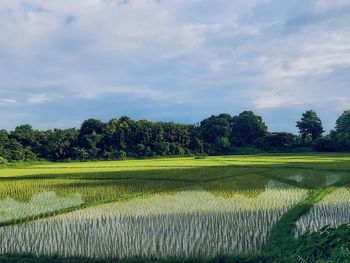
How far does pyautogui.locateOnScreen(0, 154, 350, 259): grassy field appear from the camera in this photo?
26.6 feet

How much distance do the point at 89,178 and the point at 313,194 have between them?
1215 centimetres

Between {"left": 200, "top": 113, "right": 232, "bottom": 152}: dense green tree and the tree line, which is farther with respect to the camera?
{"left": 200, "top": 113, "right": 232, "bottom": 152}: dense green tree

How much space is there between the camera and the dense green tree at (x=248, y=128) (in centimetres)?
6238

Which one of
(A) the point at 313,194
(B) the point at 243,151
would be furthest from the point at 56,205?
(B) the point at 243,151

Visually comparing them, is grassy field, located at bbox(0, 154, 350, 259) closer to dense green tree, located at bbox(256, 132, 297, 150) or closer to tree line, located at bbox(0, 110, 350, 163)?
tree line, located at bbox(0, 110, 350, 163)

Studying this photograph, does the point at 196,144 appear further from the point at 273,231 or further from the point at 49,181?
the point at 273,231

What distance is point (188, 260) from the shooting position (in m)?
7.06

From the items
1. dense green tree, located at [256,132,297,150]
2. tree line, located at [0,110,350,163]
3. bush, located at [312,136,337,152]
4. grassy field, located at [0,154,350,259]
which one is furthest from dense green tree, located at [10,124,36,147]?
bush, located at [312,136,337,152]

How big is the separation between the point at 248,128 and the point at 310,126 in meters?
9.21

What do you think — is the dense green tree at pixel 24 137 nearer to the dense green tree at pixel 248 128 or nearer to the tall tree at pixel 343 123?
the dense green tree at pixel 248 128

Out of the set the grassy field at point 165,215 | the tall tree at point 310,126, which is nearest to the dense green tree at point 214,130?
the tall tree at point 310,126

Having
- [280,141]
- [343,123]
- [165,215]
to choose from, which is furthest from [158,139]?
[165,215]

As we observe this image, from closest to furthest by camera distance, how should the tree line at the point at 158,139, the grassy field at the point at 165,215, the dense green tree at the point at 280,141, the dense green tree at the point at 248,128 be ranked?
the grassy field at the point at 165,215, the tree line at the point at 158,139, the dense green tree at the point at 280,141, the dense green tree at the point at 248,128

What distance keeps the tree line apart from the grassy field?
2933 cm
